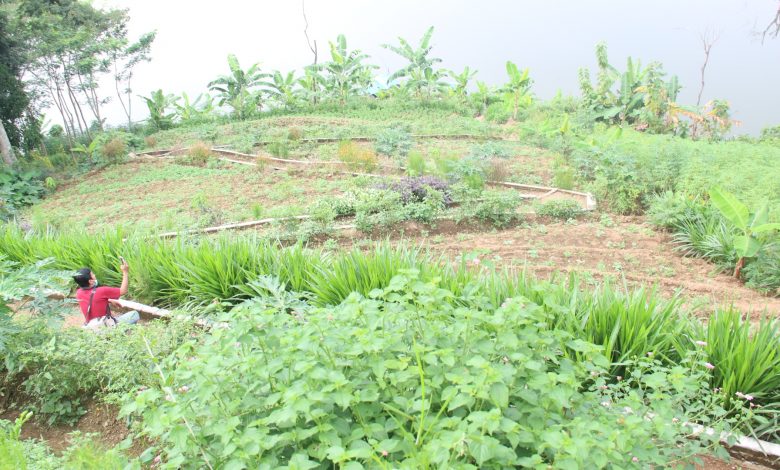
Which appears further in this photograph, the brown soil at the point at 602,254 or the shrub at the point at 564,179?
the shrub at the point at 564,179

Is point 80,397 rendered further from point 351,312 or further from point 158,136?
point 158,136

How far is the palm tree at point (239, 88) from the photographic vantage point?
19.8m

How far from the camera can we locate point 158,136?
1789 cm

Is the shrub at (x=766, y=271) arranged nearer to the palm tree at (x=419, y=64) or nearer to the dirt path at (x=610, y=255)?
the dirt path at (x=610, y=255)

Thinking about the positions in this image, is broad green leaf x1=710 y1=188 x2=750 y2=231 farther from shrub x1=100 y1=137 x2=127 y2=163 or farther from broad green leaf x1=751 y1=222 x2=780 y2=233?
shrub x1=100 y1=137 x2=127 y2=163

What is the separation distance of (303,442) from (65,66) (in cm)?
1908

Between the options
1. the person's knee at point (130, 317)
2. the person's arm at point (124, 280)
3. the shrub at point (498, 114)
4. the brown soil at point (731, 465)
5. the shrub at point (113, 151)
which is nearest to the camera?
the brown soil at point (731, 465)

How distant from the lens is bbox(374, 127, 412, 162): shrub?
12.7m

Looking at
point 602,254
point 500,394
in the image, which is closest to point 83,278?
point 500,394

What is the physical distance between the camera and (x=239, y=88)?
20.1 metres

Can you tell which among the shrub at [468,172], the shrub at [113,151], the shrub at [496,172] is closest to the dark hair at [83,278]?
the shrub at [468,172]

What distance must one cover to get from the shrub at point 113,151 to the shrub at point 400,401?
14058mm

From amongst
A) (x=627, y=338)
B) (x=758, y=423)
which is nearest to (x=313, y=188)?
(x=627, y=338)

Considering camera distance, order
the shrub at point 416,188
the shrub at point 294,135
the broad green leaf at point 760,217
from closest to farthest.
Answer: the broad green leaf at point 760,217 → the shrub at point 416,188 → the shrub at point 294,135
